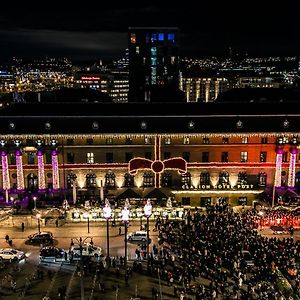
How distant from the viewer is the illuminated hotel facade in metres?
67.8

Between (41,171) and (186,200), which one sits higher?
(41,171)

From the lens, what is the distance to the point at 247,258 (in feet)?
161

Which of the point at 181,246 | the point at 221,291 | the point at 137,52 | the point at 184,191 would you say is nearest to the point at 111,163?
the point at 184,191

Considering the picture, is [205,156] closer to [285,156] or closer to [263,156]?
[263,156]

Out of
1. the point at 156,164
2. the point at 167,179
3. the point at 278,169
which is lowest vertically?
the point at 167,179

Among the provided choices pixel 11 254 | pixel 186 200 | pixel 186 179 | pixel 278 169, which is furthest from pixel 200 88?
pixel 11 254

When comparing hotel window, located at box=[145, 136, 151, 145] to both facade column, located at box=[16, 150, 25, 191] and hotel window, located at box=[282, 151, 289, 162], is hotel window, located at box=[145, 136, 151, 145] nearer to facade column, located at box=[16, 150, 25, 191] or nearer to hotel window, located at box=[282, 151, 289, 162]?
facade column, located at box=[16, 150, 25, 191]

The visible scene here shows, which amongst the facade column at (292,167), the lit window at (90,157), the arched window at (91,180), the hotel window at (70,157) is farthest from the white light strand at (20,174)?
the facade column at (292,167)

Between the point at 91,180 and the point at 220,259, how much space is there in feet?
85.5

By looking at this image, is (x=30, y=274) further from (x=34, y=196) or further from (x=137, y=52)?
(x=137, y=52)

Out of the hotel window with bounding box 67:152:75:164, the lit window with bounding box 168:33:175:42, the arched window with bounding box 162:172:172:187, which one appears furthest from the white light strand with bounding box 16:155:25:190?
the lit window with bounding box 168:33:175:42

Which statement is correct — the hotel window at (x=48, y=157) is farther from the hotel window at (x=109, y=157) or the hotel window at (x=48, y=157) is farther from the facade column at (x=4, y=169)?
the hotel window at (x=109, y=157)

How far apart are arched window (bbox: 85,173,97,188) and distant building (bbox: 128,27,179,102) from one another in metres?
67.4

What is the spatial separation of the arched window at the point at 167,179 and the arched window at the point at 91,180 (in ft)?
29.9
